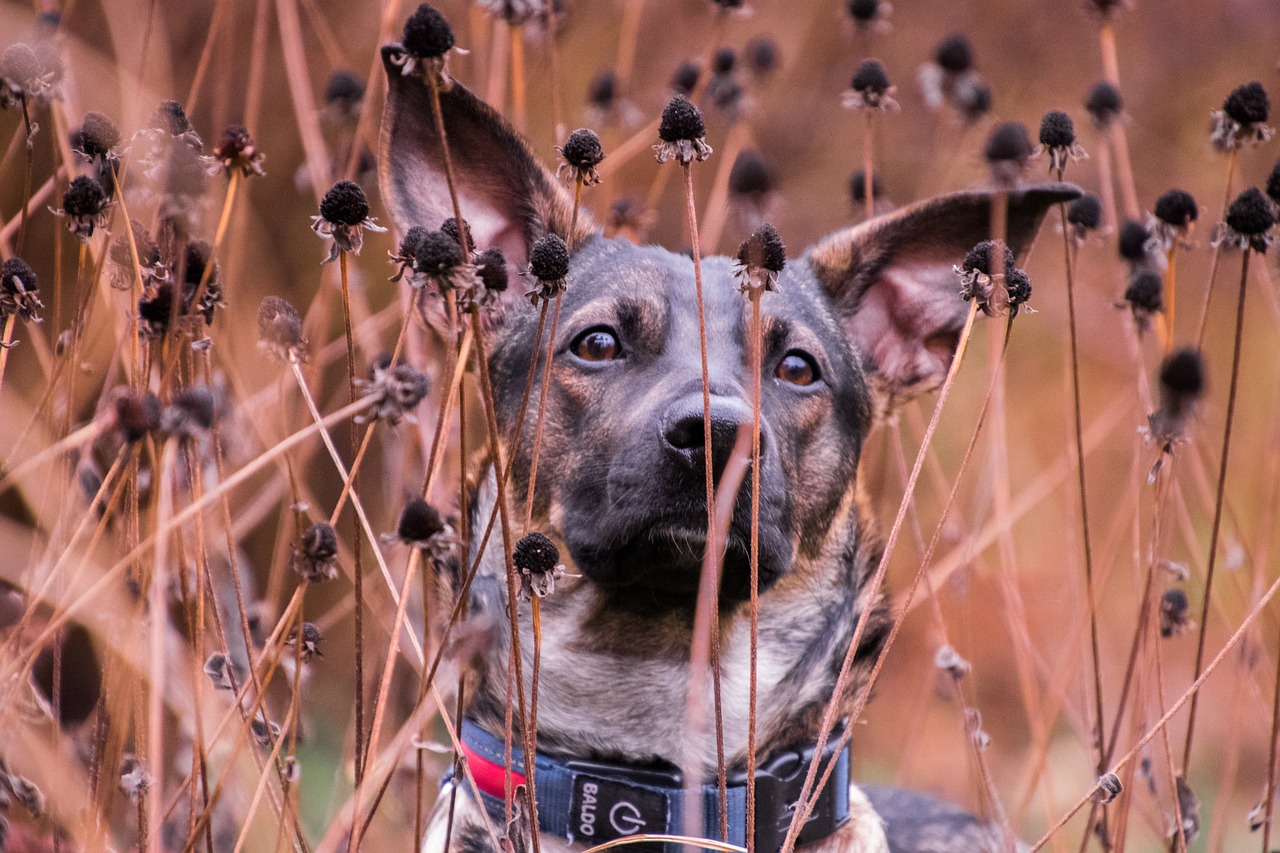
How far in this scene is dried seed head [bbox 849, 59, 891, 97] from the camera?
3.38 metres

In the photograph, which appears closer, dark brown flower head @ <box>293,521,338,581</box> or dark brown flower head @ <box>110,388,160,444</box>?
dark brown flower head @ <box>110,388,160,444</box>

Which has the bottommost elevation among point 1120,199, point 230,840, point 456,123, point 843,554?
point 230,840

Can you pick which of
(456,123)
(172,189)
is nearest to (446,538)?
(172,189)

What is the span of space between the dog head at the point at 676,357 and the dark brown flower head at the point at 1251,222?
47 centimetres

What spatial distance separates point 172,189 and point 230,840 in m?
2.66

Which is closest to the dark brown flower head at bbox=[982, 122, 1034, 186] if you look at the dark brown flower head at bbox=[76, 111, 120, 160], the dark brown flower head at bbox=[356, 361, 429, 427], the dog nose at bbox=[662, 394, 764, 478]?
the dog nose at bbox=[662, 394, 764, 478]

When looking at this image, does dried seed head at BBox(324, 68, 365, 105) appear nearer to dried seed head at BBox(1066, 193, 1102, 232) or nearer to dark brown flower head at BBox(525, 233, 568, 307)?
dark brown flower head at BBox(525, 233, 568, 307)

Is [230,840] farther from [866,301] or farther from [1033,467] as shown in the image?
[1033,467]

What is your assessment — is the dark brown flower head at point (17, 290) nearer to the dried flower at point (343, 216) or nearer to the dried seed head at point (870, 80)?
the dried flower at point (343, 216)

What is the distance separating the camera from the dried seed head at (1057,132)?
2.68m

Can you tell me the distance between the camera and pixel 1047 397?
8.91 meters

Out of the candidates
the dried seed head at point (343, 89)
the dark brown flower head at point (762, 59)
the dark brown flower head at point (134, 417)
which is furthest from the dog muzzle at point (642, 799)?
the dark brown flower head at point (762, 59)

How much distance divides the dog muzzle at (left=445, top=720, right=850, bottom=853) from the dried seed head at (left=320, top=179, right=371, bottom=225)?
4.38ft

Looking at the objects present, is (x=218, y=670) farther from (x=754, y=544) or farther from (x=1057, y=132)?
(x=1057, y=132)
